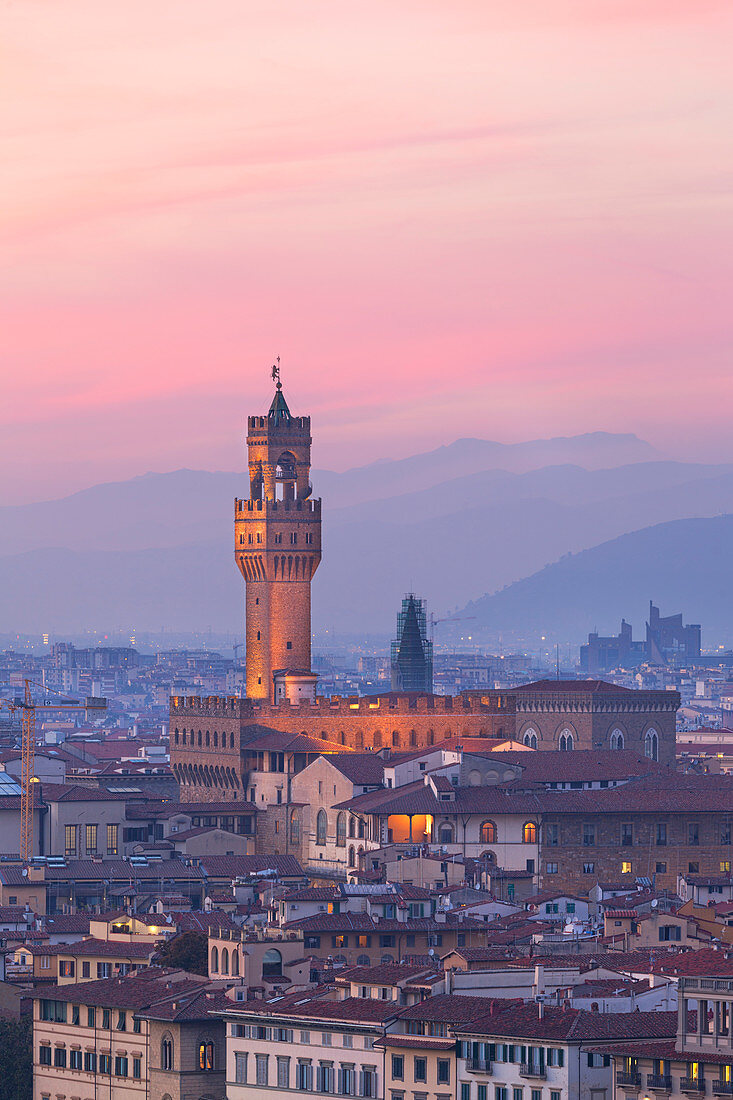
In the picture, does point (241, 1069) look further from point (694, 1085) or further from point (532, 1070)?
point (694, 1085)

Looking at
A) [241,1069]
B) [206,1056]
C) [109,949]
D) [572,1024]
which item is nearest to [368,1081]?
[241,1069]

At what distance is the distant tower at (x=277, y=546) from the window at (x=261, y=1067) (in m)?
73.6

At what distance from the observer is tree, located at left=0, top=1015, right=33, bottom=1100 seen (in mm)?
73312

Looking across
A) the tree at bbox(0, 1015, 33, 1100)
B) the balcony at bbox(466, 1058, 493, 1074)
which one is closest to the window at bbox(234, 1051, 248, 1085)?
the balcony at bbox(466, 1058, 493, 1074)

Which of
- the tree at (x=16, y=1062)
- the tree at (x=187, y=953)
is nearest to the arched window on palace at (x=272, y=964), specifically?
the tree at (x=187, y=953)

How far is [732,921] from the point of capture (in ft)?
274

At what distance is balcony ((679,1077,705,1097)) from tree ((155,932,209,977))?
64.5 feet

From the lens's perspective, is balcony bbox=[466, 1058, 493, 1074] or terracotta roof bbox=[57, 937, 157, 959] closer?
balcony bbox=[466, 1058, 493, 1074]

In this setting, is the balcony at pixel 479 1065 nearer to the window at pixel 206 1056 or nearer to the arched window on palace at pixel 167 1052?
the window at pixel 206 1056

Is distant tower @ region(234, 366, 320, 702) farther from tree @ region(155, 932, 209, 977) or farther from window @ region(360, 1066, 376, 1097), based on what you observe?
window @ region(360, 1066, 376, 1097)

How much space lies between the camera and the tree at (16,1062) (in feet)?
241

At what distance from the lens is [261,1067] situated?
221 ft

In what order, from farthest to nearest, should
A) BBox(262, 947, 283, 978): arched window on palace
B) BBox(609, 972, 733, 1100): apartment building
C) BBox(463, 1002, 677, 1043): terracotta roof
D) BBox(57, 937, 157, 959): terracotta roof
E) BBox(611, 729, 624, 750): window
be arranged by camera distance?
BBox(611, 729, 624, 750): window < BBox(57, 937, 157, 959): terracotta roof < BBox(262, 947, 283, 978): arched window on palace < BBox(463, 1002, 677, 1043): terracotta roof < BBox(609, 972, 733, 1100): apartment building

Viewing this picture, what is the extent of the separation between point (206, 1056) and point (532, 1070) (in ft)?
32.2
